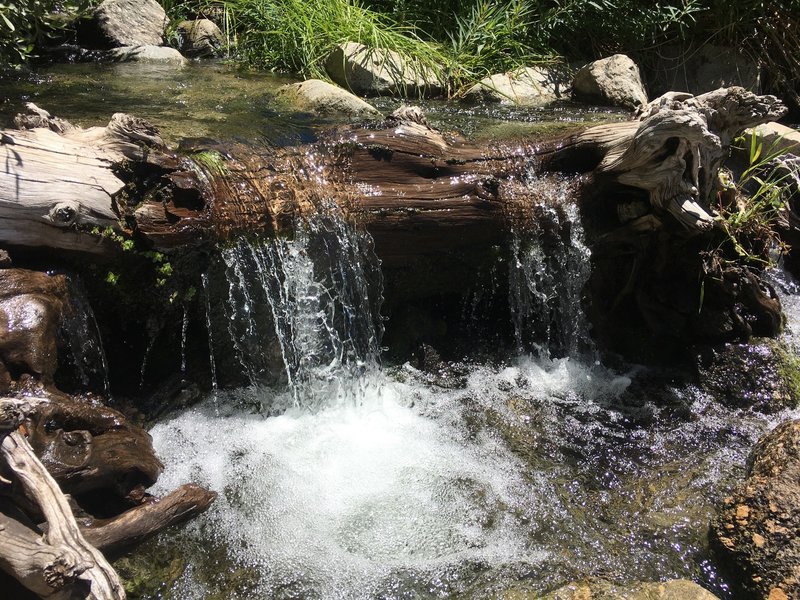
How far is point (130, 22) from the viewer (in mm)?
8164

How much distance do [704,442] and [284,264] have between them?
2593 millimetres

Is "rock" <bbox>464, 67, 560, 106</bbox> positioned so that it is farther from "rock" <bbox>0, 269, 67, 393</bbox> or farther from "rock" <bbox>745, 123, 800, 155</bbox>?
"rock" <bbox>0, 269, 67, 393</bbox>

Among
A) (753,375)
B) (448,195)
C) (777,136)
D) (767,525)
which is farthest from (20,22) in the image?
(777,136)

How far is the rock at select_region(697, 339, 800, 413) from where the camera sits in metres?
4.25

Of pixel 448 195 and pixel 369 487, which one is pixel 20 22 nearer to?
pixel 448 195

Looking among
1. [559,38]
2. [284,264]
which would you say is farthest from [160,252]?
[559,38]

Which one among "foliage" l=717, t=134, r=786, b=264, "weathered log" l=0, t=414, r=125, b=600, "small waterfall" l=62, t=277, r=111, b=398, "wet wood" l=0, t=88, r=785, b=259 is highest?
"wet wood" l=0, t=88, r=785, b=259

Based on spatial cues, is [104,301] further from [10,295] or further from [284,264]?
[284,264]

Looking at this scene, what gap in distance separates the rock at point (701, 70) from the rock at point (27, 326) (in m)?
6.85

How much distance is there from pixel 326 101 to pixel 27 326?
366 cm

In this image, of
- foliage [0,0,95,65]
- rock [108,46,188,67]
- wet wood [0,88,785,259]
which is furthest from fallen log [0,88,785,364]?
rock [108,46,188,67]

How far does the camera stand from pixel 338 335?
416cm

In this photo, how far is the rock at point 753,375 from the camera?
4250 mm

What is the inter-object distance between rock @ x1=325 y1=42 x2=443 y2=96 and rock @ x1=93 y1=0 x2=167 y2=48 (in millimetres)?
2601
